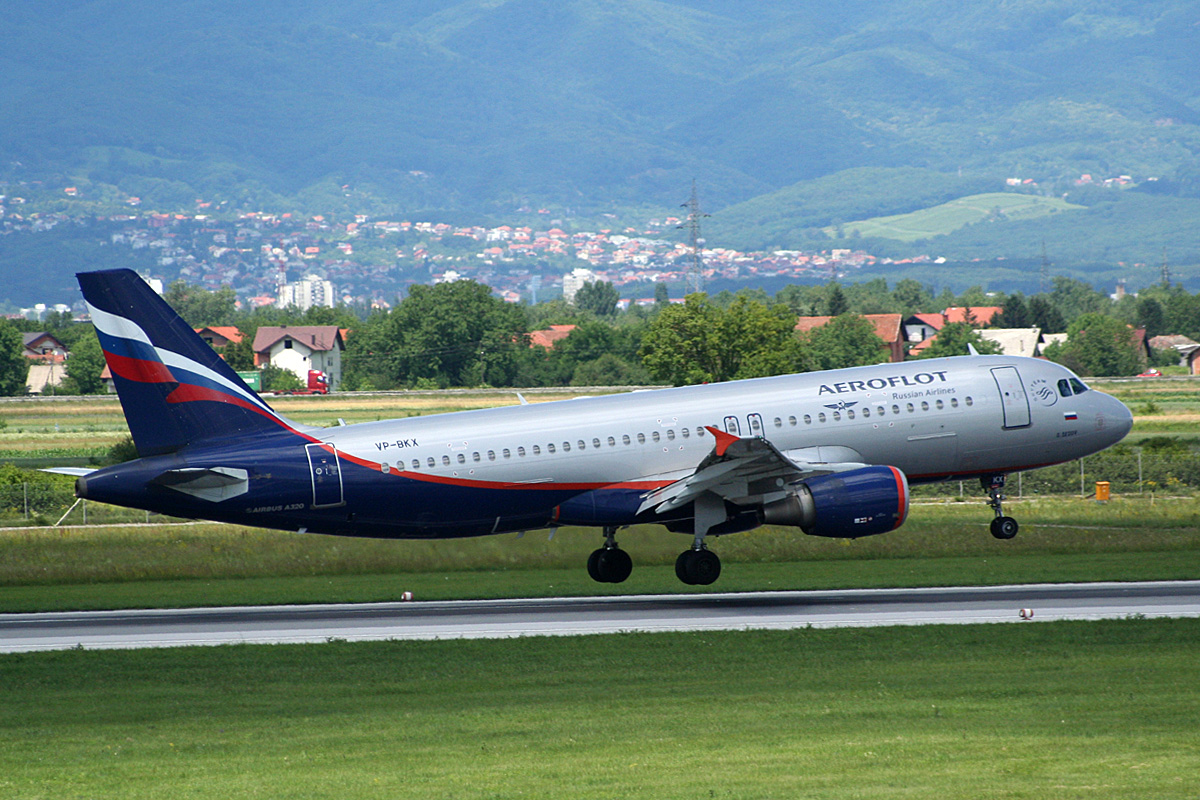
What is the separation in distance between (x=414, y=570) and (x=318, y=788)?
25617 millimetres

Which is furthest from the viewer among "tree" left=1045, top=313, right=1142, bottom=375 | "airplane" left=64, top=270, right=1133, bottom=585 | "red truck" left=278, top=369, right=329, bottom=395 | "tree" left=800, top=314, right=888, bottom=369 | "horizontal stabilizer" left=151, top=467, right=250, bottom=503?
"tree" left=1045, top=313, right=1142, bottom=375

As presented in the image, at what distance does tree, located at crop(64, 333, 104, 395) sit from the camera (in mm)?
157375

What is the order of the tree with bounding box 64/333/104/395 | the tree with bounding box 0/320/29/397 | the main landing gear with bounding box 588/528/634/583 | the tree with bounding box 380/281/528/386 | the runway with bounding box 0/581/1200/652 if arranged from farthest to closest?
the tree with bounding box 380/281/528/386, the tree with bounding box 64/333/104/395, the tree with bounding box 0/320/29/397, the main landing gear with bounding box 588/528/634/583, the runway with bounding box 0/581/1200/652

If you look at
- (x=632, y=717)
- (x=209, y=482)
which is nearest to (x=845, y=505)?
(x=632, y=717)

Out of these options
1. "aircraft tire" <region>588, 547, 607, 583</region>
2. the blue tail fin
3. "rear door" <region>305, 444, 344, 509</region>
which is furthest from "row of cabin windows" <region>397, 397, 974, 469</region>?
the blue tail fin

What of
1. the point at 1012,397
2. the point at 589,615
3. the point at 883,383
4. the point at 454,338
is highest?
the point at 454,338

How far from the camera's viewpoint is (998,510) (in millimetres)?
37750

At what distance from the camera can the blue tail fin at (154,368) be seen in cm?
3194

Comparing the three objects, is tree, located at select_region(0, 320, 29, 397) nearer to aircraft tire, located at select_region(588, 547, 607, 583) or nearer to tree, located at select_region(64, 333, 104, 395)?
tree, located at select_region(64, 333, 104, 395)

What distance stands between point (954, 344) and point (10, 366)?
107 m

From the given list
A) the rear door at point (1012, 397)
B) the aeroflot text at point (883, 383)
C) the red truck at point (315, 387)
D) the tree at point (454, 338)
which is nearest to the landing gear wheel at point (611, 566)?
the aeroflot text at point (883, 383)

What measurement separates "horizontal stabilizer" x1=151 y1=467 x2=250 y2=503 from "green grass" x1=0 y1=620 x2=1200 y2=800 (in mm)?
4345

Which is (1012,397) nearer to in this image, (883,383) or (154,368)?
(883,383)

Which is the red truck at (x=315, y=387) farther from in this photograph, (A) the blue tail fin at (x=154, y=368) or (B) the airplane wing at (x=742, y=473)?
(B) the airplane wing at (x=742, y=473)
